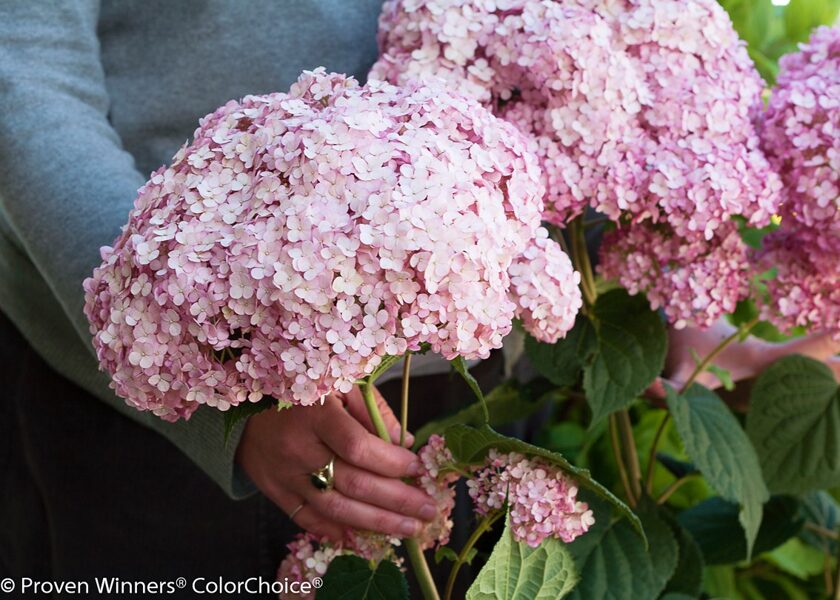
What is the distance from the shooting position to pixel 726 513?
1083 millimetres

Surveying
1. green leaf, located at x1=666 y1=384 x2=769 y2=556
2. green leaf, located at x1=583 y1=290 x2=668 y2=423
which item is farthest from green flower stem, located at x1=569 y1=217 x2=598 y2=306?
green leaf, located at x1=666 y1=384 x2=769 y2=556

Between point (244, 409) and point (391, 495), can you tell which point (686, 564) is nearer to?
point (391, 495)

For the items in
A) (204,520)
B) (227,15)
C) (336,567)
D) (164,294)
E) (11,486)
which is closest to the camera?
(164,294)

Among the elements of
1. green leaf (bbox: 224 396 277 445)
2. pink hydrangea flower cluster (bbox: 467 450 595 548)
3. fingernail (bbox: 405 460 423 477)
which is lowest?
fingernail (bbox: 405 460 423 477)

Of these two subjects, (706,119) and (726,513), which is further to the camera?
(726,513)

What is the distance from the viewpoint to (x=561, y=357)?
806mm

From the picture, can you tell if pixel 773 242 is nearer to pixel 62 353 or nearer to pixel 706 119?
pixel 706 119

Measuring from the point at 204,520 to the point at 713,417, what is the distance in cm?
55

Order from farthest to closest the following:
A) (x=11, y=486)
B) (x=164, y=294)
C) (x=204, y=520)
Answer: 1. (x=11, y=486)
2. (x=204, y=520)
3. (x=164, y=294)

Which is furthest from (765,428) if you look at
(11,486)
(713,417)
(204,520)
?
(11,486)

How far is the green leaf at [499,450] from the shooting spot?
577 millimetres

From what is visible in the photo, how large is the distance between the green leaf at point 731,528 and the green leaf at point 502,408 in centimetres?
27

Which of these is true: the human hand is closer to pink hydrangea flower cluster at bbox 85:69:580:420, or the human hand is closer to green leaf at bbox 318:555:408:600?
green leaf at bbox 318:555:408:600

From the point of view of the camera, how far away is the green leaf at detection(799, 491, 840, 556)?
123 cm
